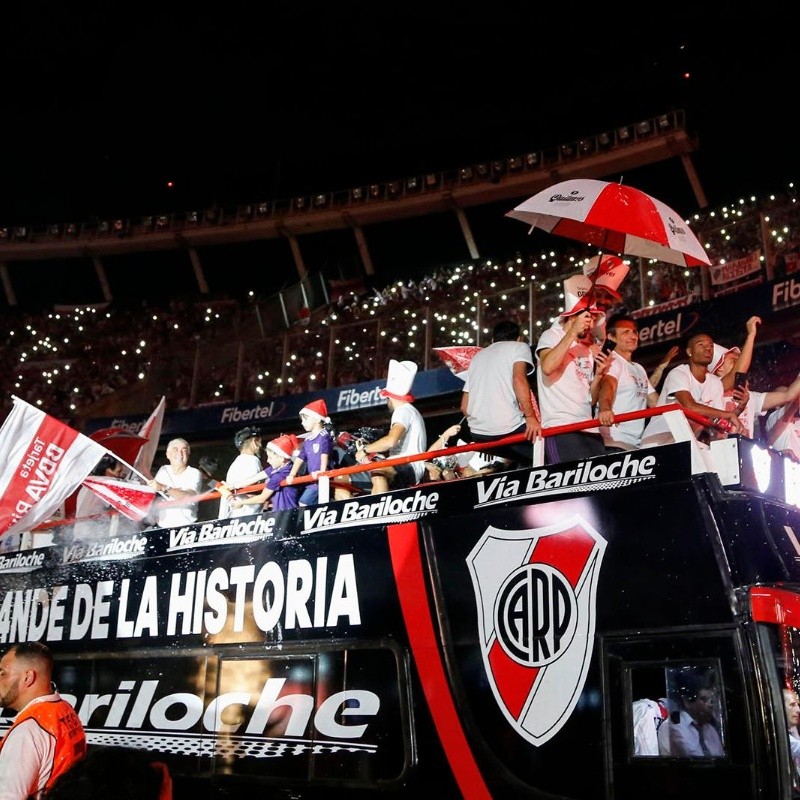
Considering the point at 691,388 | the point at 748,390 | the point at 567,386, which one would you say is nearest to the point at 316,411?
the point at 567,386

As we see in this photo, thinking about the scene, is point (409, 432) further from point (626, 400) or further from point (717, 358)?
point (717, 358)

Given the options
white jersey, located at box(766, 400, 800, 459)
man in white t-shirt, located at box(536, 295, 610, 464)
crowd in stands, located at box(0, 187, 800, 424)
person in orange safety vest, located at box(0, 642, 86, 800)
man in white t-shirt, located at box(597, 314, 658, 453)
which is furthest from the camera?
crowd in stands, located at box(0, 187, 800, 424)

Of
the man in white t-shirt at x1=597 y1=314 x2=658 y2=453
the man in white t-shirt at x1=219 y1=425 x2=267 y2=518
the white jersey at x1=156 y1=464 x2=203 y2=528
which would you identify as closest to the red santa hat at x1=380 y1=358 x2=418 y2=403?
the man in white t-shirt at x1=219 y1=425 x2=267 y2=518

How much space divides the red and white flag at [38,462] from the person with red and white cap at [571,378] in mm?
4247

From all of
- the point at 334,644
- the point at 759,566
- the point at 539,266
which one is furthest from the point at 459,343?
the point at 759,566

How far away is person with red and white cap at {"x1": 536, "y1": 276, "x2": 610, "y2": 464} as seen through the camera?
18.6 ft

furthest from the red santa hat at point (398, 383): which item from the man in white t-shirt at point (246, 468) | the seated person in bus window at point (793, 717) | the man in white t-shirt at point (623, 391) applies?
the seated person in bus window at point (793, 717)

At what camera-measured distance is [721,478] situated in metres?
4.42

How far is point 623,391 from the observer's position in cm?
643

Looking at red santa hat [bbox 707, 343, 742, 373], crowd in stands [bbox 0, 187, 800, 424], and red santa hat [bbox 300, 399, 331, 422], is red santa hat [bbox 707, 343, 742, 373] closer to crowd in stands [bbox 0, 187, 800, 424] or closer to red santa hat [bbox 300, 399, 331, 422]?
red santa hat [bbox 300, 399, 331, 422]

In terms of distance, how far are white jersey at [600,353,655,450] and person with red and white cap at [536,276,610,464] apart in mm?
160

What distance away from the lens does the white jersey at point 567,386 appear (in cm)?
600

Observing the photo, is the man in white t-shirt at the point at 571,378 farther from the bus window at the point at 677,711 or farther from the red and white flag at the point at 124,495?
the red and white flag at the point at 124,495

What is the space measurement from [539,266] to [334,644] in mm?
15283
